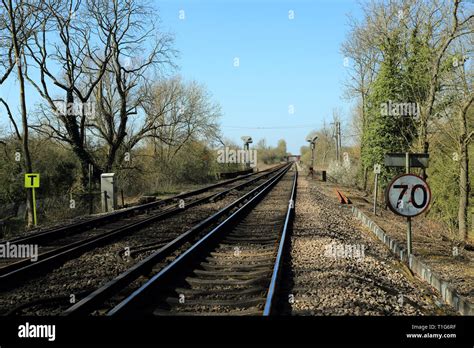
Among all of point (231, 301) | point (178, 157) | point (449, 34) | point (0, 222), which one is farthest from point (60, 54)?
point (231, 301)

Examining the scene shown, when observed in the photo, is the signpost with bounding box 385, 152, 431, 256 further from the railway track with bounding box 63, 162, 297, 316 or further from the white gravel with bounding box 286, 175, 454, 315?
the railway track with bounding box 63, 162, 297, 316

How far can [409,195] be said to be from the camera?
7.42m

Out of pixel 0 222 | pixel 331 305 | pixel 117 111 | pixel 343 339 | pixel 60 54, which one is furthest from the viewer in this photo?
pixel 117 111

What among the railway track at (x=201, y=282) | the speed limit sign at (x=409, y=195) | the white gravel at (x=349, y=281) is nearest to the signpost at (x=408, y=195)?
the speed limit sign at (x=409, y=195)

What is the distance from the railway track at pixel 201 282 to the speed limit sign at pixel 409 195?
210 cm

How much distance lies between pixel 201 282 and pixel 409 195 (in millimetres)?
3635

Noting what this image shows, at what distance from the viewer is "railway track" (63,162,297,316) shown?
504cm

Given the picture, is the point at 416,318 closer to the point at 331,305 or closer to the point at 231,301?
the point at 331,305

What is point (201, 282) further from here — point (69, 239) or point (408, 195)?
point (69, 239)

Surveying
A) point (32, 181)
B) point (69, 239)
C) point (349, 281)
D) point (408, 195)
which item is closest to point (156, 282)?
point (349, 281)

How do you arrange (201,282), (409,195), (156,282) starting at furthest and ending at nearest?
(409,195) → (201,282) → (156,282)

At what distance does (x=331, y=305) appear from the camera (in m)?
5.20

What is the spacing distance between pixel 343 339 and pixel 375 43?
82.0ft

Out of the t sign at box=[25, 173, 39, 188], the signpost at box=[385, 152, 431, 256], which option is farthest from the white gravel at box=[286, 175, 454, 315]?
the t sign at box=[25, 173, 39, 188]
